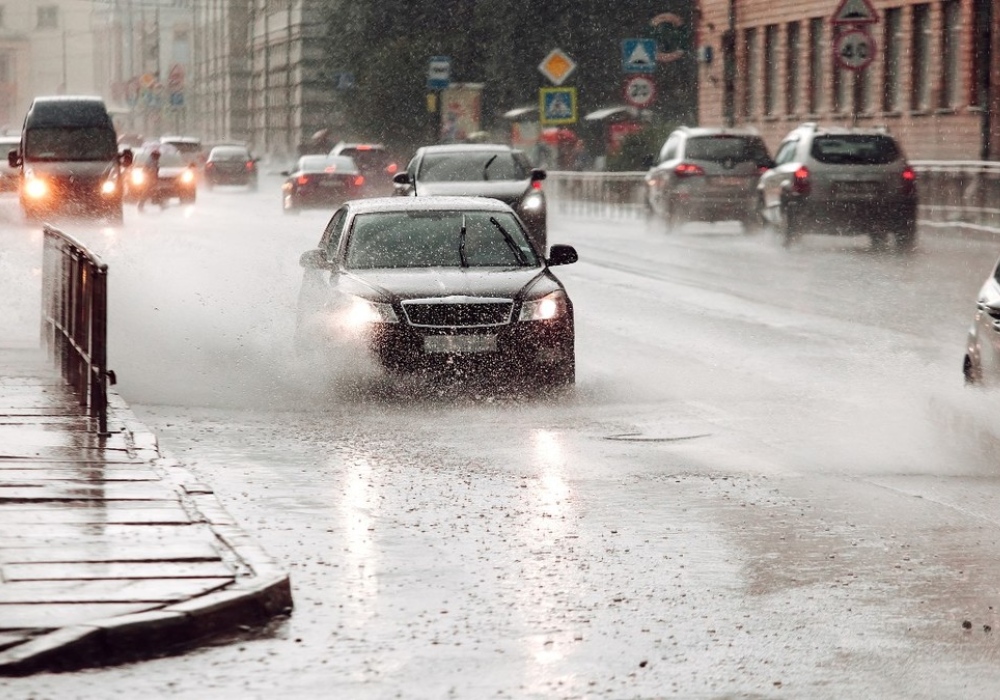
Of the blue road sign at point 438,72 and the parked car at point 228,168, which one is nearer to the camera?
the blue road sign at point 438,72

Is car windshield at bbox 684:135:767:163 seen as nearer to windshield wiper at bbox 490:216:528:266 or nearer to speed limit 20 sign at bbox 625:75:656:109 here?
speed limit 20 sign at bbox 625:75:656:109

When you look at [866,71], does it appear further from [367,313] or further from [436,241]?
[367,313]

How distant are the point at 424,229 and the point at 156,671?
Answer: 28.6 feet

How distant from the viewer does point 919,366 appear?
1537cm

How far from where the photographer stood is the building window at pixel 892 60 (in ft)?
156

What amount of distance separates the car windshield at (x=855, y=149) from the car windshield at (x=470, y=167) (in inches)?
162

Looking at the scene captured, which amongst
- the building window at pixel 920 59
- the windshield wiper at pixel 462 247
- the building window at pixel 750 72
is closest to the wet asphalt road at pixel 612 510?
the windshield wiper at pixel 462 247

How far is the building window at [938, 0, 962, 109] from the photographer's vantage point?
44.4 m

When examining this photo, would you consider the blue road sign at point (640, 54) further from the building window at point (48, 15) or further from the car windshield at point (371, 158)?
the building window at point (48, 15)

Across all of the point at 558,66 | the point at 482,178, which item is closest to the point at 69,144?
the point at 558,66

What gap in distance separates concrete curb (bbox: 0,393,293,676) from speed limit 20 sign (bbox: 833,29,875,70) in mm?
25467

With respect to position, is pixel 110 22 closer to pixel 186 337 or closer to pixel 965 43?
pixel 965 43

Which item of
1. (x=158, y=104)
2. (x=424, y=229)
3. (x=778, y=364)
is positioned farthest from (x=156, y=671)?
(x=158, y=104)

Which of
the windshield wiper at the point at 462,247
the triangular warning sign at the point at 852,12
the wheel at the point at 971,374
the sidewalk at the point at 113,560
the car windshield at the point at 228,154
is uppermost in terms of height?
the triangular warning sign at the point at 852,12
